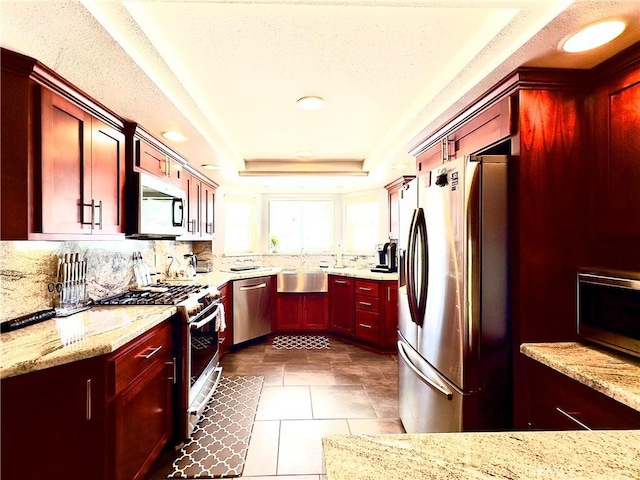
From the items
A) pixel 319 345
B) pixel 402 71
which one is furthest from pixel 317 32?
pixel 319 345

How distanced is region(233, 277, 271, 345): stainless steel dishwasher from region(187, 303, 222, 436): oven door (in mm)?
1018

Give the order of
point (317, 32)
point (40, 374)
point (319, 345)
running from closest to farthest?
1. point (40, 374)
2. point (317, 32)
3. point (319, 345)

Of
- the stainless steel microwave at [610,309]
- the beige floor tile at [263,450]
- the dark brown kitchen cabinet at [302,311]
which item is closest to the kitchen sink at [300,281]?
the dark brown kitchen cabinet at [302,311]

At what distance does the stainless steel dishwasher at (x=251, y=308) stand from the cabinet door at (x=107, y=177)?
1984 mm

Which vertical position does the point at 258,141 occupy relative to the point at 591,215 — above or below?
above

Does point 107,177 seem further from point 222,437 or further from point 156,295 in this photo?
point 222,437

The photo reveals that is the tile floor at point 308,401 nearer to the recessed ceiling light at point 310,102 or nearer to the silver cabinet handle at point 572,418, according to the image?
the silver cabinet handle at point 572,418

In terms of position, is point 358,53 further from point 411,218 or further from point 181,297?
point 181,297

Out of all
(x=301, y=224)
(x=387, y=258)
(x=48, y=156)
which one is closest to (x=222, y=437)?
(x=48, y=156)

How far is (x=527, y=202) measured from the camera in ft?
5.19

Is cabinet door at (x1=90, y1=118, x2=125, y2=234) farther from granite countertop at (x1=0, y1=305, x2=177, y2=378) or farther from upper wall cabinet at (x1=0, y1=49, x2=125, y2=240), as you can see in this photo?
granite countertop at (x1=0, y1=305, x2=177, y2=378)

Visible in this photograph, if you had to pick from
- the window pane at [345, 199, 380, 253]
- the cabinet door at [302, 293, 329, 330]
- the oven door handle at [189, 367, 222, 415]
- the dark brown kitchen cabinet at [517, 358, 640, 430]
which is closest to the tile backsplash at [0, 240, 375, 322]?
the oven door handle at [189, 367, 222, 415]

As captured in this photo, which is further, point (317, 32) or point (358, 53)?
point (358, 53)

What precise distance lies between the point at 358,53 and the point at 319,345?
11.3 ft
